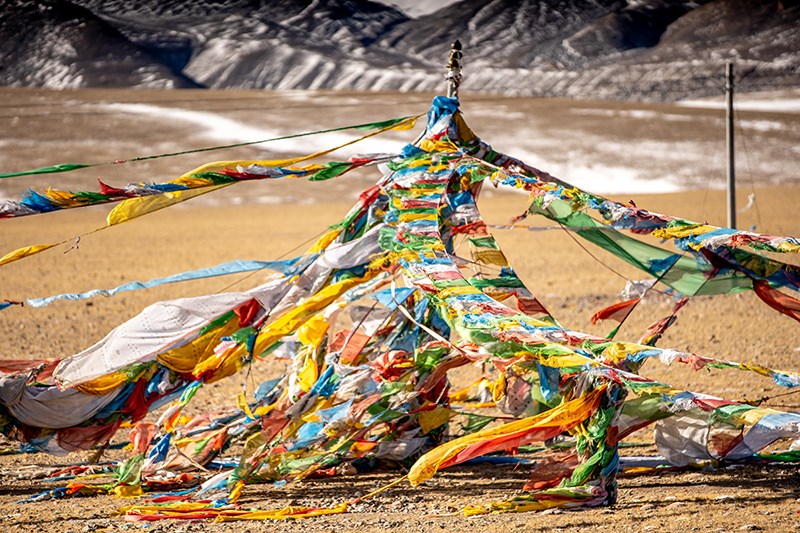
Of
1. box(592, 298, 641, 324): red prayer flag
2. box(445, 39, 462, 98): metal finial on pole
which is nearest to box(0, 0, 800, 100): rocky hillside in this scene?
box(445, 39, 462, 98): metal finial on pole

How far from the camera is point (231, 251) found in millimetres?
20031

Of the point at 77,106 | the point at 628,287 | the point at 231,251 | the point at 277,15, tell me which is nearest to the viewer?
the point at 628,287

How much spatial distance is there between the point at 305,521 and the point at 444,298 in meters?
1.25

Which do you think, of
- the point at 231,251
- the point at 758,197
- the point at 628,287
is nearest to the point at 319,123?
the point at 758,197

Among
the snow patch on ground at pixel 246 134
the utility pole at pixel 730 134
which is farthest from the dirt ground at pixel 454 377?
the snow patch on ground at pixel 246 134

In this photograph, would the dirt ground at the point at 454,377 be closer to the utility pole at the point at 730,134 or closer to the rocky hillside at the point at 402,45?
the utility pole at the point at 730,134

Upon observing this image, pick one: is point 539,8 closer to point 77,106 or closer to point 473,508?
point 77,106

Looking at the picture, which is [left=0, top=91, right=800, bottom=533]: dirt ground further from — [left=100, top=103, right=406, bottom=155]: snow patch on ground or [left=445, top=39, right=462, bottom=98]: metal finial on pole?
[left=100, top=103, right=406, bottom=155]: snow patch on ground

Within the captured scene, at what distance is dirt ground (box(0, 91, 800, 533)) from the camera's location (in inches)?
200

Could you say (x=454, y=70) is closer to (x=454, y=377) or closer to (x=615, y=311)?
(x=615, y=311)

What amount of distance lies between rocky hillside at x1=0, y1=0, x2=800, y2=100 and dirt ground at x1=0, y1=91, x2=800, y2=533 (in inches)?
1236

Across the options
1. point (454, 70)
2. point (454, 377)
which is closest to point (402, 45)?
point (454, 377)

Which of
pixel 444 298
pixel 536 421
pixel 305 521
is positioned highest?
pixel 444 298

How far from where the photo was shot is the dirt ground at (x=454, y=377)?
5.08 meters
